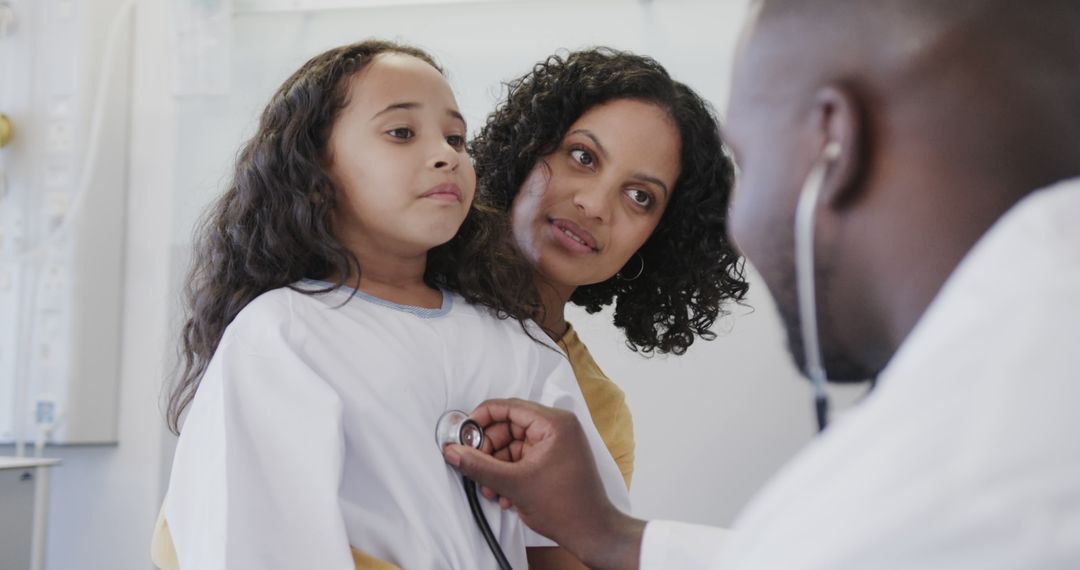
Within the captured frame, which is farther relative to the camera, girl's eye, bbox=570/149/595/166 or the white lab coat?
girl's eye, bbox=570/149/595/166

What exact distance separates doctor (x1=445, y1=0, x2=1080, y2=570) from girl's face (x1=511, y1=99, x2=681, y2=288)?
0.86m

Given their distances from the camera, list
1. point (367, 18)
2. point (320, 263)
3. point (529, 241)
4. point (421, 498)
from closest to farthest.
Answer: point (421, 498) < point (320, 263) < point (529, 241) < point (367, 18)

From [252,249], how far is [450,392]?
34 centimetres

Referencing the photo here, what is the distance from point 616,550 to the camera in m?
1.06

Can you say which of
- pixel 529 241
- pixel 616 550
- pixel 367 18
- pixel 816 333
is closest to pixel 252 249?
pixel 529 241

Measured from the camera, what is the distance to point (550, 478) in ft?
3.45

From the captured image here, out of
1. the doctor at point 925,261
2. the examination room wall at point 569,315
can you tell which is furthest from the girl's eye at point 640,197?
the doctor at point 925,261

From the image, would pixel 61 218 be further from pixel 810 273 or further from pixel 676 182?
pixel 810 273

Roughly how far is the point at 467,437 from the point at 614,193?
1.95 feet

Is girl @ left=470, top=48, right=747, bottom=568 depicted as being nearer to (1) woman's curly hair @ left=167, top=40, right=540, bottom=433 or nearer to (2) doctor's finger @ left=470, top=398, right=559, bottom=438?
(1) woman's curly hair @ left=167, top=40, right=540, bottom=433

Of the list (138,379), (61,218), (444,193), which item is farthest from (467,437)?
(61,218)

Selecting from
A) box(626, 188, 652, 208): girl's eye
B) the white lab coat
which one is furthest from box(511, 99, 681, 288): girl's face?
the white lab coat

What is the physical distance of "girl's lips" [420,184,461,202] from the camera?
1180 mm

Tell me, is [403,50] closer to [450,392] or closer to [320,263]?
[320,263]
